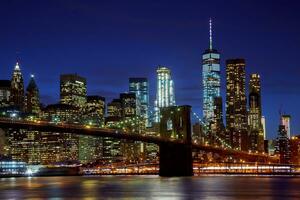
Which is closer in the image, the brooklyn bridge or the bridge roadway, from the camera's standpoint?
the bridge roadway

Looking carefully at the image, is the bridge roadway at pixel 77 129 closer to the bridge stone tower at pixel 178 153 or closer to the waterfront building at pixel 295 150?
the bridge stone tower at pixel 178 153

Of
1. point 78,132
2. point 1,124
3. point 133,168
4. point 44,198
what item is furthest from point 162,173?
point 133,168

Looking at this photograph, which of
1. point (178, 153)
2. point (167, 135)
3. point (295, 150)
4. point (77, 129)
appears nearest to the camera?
point (77, 129)

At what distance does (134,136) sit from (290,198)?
3858cm

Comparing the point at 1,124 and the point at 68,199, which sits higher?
the point at 1,124

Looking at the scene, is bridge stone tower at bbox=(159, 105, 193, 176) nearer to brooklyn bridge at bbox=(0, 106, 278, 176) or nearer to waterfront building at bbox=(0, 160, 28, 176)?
brooklyn bridge at bbox=(0, 106, 278, 176)

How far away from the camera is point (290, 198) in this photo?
41438 mm

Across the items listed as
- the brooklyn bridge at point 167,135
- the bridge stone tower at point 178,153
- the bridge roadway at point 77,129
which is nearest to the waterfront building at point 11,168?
the brooklyn bridge at point 167,135

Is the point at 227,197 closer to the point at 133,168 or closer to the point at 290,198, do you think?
the point at 290,198

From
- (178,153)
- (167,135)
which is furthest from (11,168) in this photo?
(178,153)

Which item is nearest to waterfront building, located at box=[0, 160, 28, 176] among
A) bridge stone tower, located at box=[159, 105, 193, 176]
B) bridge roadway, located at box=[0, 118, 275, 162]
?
bridge stone tower, located at box=[159, 105, 193, 176]

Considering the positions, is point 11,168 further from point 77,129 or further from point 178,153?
point 77,129

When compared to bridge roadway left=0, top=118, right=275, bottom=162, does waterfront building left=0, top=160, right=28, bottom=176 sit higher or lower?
lower

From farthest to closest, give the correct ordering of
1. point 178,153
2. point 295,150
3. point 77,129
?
point 295,150 < point 178,153 < point 77,129
